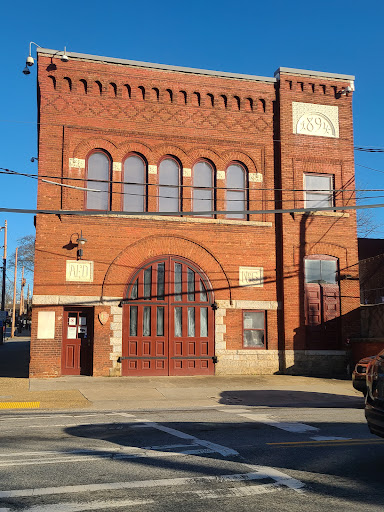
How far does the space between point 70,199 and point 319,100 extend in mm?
10604

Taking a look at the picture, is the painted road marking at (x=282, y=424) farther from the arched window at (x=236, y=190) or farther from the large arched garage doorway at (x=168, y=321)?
the arched window at (x=236, y=190)

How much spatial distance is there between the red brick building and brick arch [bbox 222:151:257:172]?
0.19ft

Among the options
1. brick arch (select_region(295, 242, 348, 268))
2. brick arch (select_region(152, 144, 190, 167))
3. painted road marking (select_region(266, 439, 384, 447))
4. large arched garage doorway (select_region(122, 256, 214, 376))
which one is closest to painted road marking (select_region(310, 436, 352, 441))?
painted road marking (select_region(266, 439, 384, 447))

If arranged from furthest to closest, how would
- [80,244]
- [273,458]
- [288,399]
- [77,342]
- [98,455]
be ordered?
1. [77,342]
2. [80,244]
3. [288,399]
4. [98,455]
5. [273,458]

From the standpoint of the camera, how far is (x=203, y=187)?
66.3 ft

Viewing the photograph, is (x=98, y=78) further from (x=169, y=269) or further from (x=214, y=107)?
(x=169, y=269)

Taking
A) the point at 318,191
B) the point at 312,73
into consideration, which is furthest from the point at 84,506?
the point at 312,73

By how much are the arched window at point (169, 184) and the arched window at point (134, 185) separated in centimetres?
68

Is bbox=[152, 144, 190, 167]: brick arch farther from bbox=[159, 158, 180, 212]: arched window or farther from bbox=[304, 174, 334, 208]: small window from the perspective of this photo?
bbox=[304, 174, 334, 208]: small window

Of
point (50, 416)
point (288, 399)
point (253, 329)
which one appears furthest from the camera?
point (253, 329)

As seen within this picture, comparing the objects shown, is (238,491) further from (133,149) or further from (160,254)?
(133,149)

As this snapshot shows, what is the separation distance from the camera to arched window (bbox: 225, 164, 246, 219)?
20406mm

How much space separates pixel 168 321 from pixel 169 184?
5080 mm

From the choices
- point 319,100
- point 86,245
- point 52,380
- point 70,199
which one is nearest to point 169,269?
point 86,245
